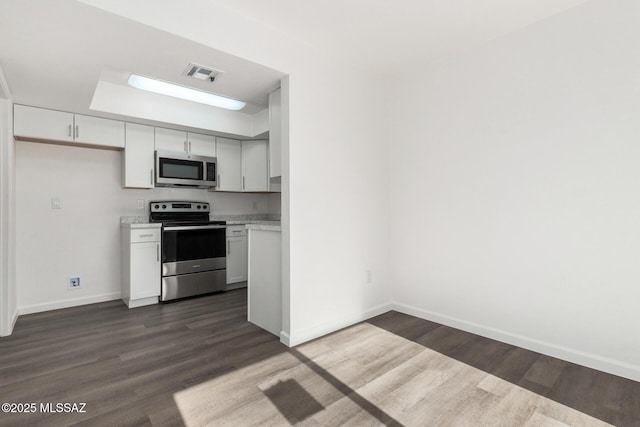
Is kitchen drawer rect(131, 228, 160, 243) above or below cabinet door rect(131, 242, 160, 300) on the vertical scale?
above

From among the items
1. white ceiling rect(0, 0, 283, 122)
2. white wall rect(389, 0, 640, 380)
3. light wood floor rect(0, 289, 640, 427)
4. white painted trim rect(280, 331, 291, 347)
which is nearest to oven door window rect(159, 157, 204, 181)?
white ceiling rect(0, 0, 283, 122)

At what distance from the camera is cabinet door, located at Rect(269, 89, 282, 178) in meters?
2.79

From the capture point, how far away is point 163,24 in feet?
6.38

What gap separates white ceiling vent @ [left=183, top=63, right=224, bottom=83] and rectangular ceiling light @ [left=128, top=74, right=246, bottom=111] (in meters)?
0.67

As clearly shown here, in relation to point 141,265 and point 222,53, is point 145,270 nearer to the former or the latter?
point 141,265

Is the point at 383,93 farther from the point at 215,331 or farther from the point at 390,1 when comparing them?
the point at 215,331

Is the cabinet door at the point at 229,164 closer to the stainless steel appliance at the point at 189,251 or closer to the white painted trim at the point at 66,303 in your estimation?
the stainless steel appliance at the point at 189,251

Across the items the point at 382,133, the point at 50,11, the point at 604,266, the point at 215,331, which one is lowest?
the point at 215,331

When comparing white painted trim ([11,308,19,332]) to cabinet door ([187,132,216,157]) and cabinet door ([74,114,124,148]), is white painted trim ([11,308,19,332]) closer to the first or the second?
cabinet door ([74,114,124,148])

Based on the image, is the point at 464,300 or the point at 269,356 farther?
the point at 464,300

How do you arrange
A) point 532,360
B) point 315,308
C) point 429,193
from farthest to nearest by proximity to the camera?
point 429,193 < point 315,308 < point 532,360

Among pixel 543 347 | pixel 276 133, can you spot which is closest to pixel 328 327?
pixel 543 347

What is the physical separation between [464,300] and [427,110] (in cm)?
184

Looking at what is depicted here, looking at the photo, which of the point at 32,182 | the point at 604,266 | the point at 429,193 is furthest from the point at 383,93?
the point at 32,182
